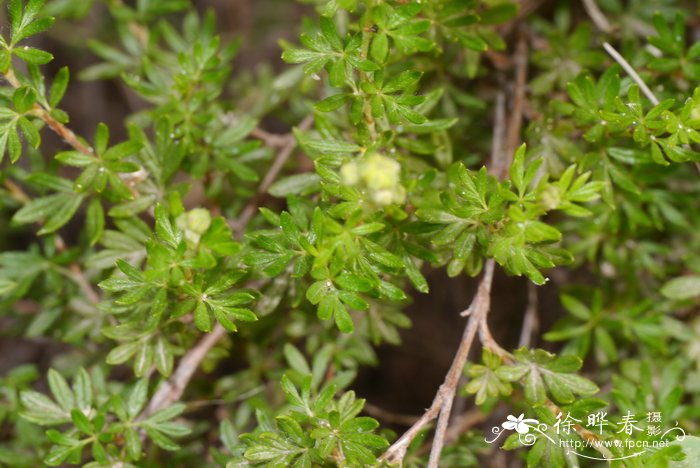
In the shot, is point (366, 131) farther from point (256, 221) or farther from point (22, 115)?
point (22, 115)

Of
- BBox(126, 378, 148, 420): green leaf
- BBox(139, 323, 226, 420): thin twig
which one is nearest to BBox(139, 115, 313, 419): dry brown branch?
BBox(139, 323, 226, 420): thin twig

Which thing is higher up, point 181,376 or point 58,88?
point 58,88

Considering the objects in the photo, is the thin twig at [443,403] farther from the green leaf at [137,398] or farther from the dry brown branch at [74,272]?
the dry brown branch at [74,272]

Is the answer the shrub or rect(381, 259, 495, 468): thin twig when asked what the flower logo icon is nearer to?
the shrub

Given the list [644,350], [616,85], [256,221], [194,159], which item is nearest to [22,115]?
[194,159]

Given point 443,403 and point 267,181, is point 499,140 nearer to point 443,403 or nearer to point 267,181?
point 267,181

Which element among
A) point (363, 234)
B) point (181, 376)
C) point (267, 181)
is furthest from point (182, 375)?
point (363, 234)

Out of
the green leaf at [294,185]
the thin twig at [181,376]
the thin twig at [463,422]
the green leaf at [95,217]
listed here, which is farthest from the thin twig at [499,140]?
the green leaf at [95,217]
